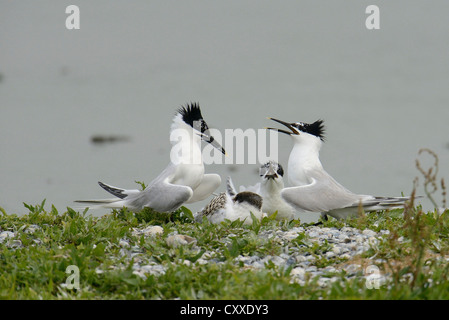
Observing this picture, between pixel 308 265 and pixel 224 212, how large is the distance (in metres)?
1.98

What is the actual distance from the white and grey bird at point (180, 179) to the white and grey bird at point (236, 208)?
1.28 feet

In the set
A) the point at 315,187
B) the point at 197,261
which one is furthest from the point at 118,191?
the point at 197,261

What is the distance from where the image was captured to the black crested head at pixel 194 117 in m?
9.26

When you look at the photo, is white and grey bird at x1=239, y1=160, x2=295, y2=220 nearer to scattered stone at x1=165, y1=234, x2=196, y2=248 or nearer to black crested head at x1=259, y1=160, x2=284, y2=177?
black crested head at x1=259, y1=160, x2=284, y2=177

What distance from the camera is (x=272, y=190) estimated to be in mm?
8617

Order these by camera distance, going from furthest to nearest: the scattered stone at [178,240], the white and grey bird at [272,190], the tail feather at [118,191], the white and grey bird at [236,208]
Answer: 1. the tail feather at [118,191]
2. the white and grey bird at [272,190]
3. the white and grey bird at [236,208]
4. the scattered stone at [178,240]

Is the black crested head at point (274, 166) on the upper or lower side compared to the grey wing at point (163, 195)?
upper

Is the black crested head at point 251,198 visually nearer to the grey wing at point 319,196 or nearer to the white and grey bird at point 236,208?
the white and grey bird at point 236,208

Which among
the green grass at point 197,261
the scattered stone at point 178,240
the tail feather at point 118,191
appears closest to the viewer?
the green grass at point 197,261

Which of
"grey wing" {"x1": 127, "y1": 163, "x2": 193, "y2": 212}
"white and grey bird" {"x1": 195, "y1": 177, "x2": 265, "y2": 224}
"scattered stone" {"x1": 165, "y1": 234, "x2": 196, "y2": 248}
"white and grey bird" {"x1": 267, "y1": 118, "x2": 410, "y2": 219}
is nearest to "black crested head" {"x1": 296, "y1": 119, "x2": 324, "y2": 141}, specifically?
"white and grey bird" {"x1": 267, "y1": 118, "x2": 410, "y2": 219}

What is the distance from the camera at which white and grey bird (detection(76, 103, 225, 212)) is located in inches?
333

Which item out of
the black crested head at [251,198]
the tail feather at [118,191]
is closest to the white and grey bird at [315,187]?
the black crested head at [251,198]
